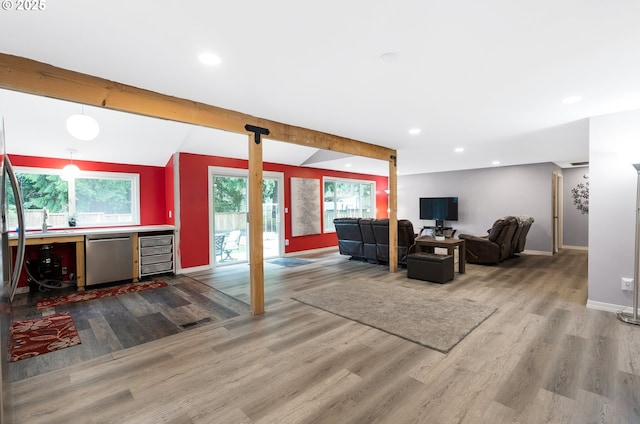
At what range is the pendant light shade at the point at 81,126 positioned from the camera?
338 centimetres

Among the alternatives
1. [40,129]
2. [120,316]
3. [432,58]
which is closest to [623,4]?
[432,58]

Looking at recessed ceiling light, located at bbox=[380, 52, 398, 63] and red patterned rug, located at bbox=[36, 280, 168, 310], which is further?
red patterned rug, located at bbox=[36, 280, 168, 310]

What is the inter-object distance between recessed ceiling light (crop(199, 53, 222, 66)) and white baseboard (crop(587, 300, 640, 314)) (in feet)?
15.6

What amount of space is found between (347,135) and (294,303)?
2591 millimetres

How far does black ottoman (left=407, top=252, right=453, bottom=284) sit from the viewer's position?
469cm

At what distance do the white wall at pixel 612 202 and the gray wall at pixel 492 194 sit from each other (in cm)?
431

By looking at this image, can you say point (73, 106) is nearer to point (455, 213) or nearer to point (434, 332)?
point (434, 332)

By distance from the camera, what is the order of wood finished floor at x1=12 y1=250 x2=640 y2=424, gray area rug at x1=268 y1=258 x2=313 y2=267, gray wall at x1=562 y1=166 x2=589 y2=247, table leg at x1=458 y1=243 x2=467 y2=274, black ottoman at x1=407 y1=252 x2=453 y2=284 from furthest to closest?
gray wall at x1=562 y1=166 x2=589 y2=247 < gray area rug at x1=268 y1=258 x2=313 y2=267 < table leg at x1=458 y1=243 x2=467 y2=274 < black ottoman at x1=407 y1=252 x2=453 y2=284 < wood finished floor at x1=12 y1=250 x2=640 y2=424

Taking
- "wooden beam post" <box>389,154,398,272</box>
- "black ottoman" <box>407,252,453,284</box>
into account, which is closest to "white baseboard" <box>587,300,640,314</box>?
"black ottoman" <box>407,252,453,284</box>

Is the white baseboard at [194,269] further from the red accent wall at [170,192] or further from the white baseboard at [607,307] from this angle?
the white baseboard at [607,307]

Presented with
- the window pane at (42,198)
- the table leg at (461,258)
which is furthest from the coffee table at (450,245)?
the window pane at (42,198)

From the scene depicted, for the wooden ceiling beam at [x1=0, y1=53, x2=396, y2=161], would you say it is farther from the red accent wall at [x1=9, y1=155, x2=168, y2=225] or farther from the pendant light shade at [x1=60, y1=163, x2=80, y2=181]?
the red accent wall at [x1=9, y1=155, x2=168, y2=225]

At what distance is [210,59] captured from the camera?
2.16 m

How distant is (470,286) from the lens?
14.8 ft
